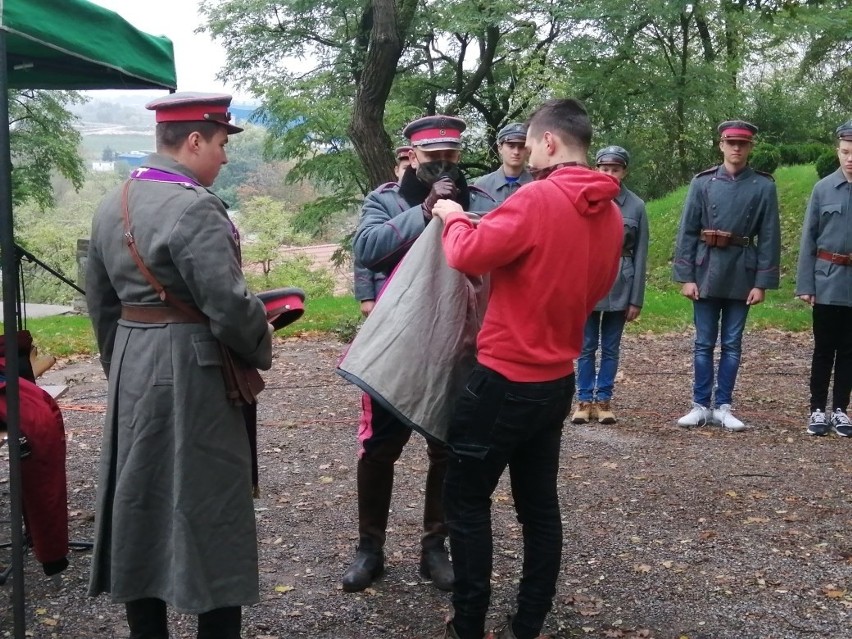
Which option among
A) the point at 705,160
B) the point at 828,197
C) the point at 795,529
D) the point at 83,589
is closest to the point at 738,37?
the point at 705,160

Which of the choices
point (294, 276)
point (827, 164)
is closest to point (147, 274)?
point (827, 164)

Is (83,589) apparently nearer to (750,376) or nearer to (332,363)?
(332,363)

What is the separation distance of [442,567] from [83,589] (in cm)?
155

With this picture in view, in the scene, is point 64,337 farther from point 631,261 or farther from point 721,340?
point 721,340

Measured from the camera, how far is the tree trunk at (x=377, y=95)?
10.4 metres

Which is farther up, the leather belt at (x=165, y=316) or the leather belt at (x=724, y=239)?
the leather belt at (x=724, y=239)

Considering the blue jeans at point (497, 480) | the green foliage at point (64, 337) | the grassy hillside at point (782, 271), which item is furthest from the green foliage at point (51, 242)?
the blue jeans at point (497, 480)

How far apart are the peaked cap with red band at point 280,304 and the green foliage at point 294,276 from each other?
3001cm

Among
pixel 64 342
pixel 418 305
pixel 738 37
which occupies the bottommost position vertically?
pixel 64 342

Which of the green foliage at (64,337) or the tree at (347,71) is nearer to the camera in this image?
the green foliage at (64,337)

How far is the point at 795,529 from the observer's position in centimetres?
467

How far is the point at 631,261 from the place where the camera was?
6.67 meters

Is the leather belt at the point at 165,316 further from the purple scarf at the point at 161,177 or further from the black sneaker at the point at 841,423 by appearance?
the black sneaker at the point at 841,423

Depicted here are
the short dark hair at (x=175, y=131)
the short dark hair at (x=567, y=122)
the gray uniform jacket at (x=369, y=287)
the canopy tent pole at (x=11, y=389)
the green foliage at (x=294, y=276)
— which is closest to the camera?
the short dark hair at (x=175, y=131)
